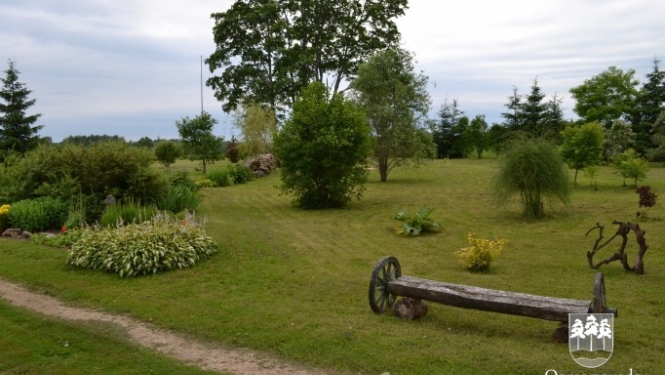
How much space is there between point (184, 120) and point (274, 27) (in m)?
8.49

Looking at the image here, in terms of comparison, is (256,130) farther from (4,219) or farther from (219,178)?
(4,219)

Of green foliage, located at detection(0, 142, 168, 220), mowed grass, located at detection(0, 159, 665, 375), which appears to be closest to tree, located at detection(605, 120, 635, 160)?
mowed grass, located at detection(0, 159, 665, 375)

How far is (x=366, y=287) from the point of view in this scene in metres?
7.92

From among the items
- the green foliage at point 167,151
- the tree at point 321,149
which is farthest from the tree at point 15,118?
the tree at point 321,149

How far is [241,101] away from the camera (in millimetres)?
37781

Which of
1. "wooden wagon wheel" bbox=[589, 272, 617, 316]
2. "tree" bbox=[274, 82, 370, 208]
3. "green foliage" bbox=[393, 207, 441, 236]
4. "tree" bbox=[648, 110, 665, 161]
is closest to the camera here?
"wooden wagon wheel" bbox=[589, 272, 617, 316]

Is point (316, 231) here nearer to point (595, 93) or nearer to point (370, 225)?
point (370, 225)

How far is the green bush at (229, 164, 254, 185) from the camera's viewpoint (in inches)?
1097

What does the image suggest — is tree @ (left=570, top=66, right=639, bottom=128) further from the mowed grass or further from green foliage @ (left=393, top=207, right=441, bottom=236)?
green foliage @ (left=393, top=207, right=441, bottom=236)

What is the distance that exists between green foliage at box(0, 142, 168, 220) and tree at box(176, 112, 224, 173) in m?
17.5

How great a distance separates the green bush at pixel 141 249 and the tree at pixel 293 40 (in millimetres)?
24887

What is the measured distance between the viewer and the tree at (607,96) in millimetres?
36219

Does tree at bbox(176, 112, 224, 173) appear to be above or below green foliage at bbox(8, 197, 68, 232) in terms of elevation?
above

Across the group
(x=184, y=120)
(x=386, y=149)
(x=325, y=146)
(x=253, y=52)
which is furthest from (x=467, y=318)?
(x=253, y=52)
